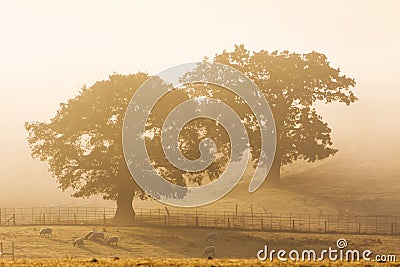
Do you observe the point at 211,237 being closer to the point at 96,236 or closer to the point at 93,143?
the point at 96,236

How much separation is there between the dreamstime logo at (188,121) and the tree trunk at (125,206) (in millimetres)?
2121

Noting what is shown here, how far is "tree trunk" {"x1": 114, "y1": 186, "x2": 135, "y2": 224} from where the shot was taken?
8150 cm

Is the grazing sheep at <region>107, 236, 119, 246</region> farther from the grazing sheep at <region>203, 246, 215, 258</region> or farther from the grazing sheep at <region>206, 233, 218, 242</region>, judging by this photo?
the grazing sheep at <region>206, 233, 218, 242</region>

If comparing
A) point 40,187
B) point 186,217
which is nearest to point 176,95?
point 186,217

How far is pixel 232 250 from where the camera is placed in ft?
215

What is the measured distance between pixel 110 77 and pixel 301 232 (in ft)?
92.1

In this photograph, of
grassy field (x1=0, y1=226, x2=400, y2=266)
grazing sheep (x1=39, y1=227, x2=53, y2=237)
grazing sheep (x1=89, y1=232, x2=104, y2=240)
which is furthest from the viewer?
grazing sheep (x1=39, y1=227, x2=53, y2=237)

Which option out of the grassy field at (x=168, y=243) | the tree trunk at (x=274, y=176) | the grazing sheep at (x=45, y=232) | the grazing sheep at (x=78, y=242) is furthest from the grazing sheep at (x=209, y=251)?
the tree trunk at (x=274, y=176)

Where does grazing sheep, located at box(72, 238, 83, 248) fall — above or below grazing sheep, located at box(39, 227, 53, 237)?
below

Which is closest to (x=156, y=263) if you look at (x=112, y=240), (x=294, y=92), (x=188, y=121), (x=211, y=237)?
(x=112, y=240)

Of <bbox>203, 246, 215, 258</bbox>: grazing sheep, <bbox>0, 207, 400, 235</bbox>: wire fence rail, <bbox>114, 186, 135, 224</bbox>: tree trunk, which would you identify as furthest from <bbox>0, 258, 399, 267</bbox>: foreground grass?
<bbox>114, 186, 135, 224</bbox>: tree trunk

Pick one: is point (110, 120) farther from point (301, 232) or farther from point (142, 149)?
point (301, 232)

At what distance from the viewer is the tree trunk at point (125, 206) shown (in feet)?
267

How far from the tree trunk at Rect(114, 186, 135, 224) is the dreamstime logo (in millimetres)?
2121
